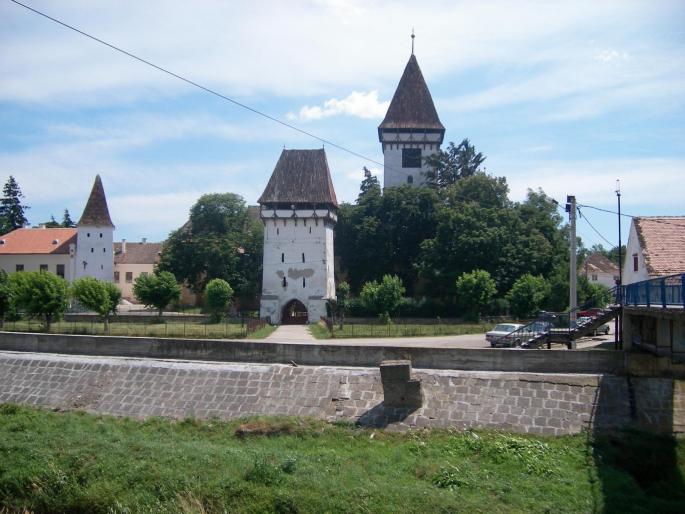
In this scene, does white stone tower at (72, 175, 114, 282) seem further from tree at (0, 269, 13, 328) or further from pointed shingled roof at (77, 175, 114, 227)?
tree at (0, 269, 13, 328)

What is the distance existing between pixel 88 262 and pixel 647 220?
1964 inches

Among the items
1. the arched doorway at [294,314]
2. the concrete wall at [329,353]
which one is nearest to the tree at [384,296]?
the arched doorway at [294,314]

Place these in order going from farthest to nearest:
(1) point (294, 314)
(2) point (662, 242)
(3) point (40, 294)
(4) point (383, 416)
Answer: (1) point (294, 314), (3) point (40, 294), (2) point (662, 242), (4) point (383, 416)

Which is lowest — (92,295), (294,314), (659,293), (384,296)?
(294,314)

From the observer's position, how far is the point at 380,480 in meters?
12.4

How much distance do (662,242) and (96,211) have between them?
50493mm

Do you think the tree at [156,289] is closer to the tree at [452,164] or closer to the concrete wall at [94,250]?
the concrete wall at [94,250]

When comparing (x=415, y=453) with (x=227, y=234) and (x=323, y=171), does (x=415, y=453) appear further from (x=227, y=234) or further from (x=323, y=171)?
(x=227, y=234)

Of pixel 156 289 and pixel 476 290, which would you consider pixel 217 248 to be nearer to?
pixel 156 289

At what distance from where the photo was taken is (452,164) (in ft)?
189

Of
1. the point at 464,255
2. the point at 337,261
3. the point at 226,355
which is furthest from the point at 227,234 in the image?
the point at 226,355

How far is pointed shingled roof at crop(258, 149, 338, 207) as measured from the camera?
46.3 meters

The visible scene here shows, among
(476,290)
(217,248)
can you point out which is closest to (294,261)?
(217,248)

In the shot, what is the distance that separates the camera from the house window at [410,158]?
5959 cm
